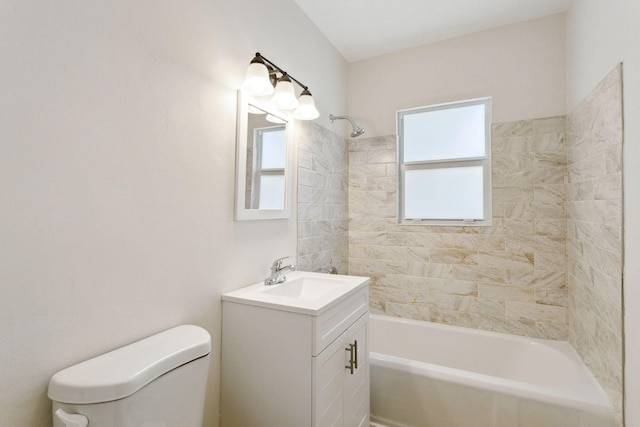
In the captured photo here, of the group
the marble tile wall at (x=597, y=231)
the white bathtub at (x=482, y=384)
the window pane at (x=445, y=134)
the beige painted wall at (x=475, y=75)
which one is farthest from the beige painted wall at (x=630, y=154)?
the window pane at (x=445, y=134)

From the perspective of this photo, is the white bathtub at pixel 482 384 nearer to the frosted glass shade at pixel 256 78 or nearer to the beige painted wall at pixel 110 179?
the beige painted wall at pixel 110 179

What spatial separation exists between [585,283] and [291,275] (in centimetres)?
169

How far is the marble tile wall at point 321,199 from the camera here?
6.59 ft

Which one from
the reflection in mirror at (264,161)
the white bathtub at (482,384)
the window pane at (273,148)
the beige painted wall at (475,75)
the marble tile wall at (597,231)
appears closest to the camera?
the marble tile wall at (597,231)

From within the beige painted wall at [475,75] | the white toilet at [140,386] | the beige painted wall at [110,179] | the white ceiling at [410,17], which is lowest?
the white toilet at [140,386]

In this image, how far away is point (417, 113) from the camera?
257 cm

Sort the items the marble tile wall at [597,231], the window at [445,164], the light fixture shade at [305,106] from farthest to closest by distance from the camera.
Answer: the window at [445,164] → the light fixture shade at [305,106] → the marble tile wall at [597,231]

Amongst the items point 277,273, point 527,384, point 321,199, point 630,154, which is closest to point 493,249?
point 527,384

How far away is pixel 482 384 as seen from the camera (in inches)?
60.9

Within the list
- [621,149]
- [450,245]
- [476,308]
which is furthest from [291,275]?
[621,149]

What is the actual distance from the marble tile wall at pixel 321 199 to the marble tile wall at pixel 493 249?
20 centimetres

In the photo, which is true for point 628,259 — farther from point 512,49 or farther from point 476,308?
point 512,49

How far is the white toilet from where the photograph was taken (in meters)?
0.74

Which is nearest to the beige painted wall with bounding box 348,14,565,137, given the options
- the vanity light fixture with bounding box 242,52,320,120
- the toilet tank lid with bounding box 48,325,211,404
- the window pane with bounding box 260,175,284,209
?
the vanity light fixture with bounding box 242,52,320,120
